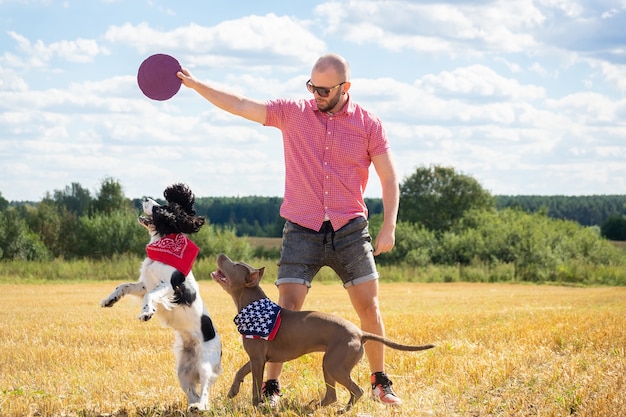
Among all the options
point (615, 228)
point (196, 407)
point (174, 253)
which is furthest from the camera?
point (615, 228)

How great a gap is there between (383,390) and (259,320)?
130 cm

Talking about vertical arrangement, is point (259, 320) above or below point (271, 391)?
above

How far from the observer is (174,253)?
568 centimetres

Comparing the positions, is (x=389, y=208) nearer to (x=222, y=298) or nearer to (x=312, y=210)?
(x=312, y=210)

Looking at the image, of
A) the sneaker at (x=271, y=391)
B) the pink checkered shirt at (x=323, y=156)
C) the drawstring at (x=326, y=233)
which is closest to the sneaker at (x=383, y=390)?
the sneaker at (x=271, y=391)

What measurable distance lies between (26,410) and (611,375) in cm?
500

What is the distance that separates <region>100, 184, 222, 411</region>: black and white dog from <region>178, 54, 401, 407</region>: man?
670 millimetres

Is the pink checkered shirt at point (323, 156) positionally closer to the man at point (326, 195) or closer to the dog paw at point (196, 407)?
the man at point (326, 195)

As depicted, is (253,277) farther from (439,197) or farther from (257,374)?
(439,197)

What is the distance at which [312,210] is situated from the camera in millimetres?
6195

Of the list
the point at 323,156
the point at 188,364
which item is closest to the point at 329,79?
the point at 323,156

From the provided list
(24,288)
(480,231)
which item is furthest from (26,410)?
(480,231)

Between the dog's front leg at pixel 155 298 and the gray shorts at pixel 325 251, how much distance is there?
1044mm

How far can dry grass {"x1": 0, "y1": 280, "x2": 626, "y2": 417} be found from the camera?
604 cm
